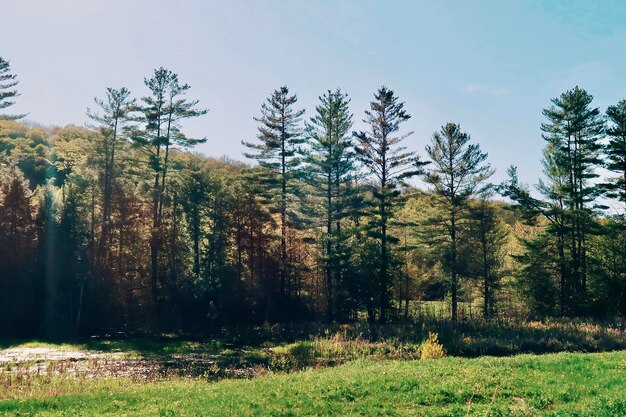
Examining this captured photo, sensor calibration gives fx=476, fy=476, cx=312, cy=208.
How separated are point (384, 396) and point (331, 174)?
105ft

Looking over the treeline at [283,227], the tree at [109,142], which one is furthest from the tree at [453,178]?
the tree at [109,142]

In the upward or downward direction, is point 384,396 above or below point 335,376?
above

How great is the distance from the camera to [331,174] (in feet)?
141

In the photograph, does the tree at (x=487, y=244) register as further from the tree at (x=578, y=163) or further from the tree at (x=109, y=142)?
the tree at (x=109, y=142)

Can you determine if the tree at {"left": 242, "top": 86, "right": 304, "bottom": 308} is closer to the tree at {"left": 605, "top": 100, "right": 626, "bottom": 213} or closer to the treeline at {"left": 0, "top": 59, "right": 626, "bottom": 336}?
the treeline at {"left": 0, "top": 59, "right": 626, "bottom": 336}

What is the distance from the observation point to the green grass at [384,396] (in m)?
10.6

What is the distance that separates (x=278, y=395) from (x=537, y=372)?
27.1ft

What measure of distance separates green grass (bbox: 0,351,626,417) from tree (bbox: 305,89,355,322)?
86.8 ft

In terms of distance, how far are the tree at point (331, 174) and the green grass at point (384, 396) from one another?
2646 centimetres

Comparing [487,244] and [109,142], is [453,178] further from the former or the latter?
[109,142]

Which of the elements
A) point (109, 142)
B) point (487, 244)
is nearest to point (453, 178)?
point (487, 244)

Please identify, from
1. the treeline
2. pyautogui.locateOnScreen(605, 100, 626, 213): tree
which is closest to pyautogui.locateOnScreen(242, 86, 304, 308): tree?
the treeline

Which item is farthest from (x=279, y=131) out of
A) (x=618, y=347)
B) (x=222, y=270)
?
(x=618, y=347)

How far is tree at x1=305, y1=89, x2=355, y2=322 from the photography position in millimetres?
41688
